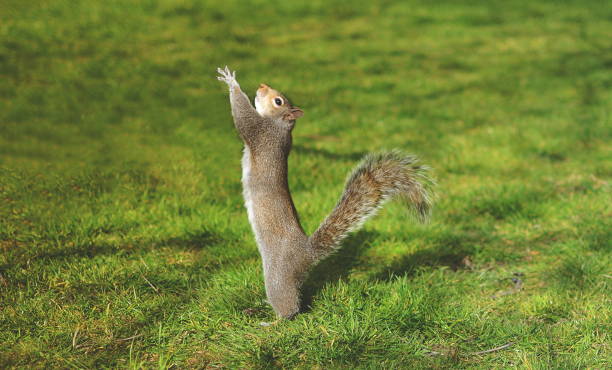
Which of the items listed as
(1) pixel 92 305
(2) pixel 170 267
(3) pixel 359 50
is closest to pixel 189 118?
(2) pixel 170 267

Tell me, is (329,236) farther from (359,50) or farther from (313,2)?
(313,2)

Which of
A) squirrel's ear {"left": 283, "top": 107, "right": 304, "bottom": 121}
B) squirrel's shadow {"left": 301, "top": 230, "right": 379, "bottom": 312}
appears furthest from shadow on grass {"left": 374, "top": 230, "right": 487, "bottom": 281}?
squirrel's ear {"left": 283, "top": 107, "right": 304, "bottom": 121}

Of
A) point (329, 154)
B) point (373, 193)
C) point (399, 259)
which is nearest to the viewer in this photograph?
point (373, 193)

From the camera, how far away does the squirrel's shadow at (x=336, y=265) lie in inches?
123

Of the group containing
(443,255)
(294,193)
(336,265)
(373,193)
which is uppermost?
(373,193)

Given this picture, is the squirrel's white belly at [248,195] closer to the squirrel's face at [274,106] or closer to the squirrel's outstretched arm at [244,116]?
the squirrel's outstretched arm at [244,116]

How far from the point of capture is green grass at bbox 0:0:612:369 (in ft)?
8.91

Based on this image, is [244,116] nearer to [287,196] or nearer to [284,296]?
[287,196]

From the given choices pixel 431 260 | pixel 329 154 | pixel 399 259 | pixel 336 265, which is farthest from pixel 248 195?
pixel 329 154

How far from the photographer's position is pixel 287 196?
2902mm

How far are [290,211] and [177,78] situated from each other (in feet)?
A: 13.1

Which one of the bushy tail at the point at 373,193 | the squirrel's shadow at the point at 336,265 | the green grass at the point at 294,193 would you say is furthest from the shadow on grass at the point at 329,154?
the bushy tail at the point at 373,193

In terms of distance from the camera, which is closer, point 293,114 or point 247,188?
point 247,188

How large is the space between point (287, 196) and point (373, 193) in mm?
420
